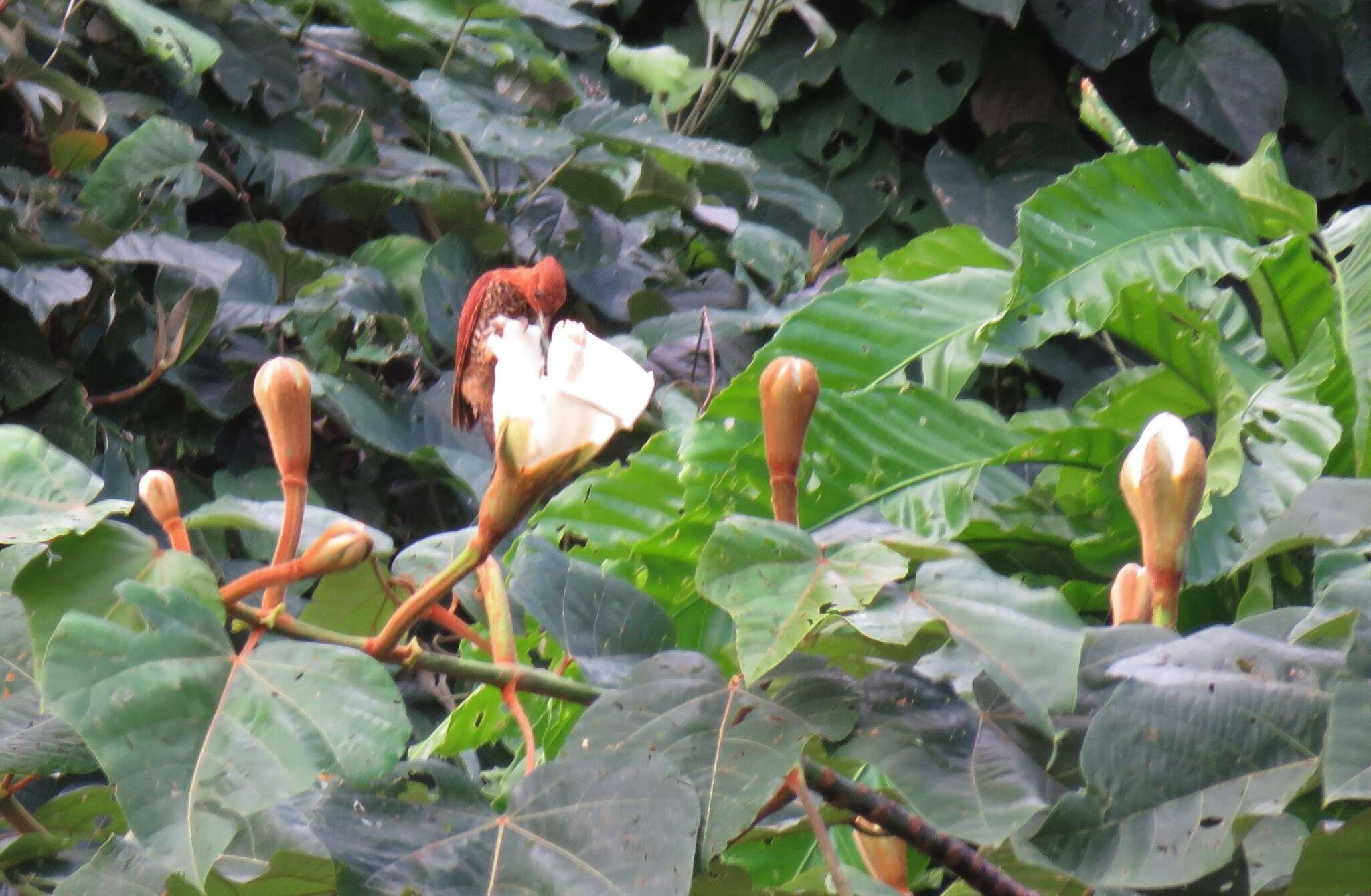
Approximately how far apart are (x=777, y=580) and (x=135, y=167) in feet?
3.25

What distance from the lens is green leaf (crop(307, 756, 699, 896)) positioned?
0.87 feet

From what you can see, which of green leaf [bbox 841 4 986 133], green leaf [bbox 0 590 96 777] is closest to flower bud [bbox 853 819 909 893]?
green leaf [bbox 0 590 96 777]

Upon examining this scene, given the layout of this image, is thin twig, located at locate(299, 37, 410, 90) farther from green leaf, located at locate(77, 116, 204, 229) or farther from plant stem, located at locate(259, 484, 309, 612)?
plant stem, located at locate(259, 484, 309, 612)

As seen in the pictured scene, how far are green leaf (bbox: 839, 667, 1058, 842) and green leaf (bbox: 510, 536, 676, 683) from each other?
8 centimetres

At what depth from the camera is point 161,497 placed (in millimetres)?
331

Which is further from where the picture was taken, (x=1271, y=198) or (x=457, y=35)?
(x=457, y=35)

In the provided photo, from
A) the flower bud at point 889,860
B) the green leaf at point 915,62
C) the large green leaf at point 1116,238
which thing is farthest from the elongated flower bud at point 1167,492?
the green leaf at point 915,62

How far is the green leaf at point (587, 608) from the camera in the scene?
0.36 meters

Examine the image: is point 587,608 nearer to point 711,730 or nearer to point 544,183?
point 711,730

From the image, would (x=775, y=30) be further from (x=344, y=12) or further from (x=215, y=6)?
(x=215, y=6)

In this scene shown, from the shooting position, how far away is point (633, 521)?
604 millimetres

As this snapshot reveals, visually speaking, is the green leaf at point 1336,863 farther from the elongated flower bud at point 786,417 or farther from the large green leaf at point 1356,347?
the large green leaf at point 1356,347

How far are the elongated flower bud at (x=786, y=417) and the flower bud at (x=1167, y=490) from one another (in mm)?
96

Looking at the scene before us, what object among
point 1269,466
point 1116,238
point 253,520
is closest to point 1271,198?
point 1116,238
